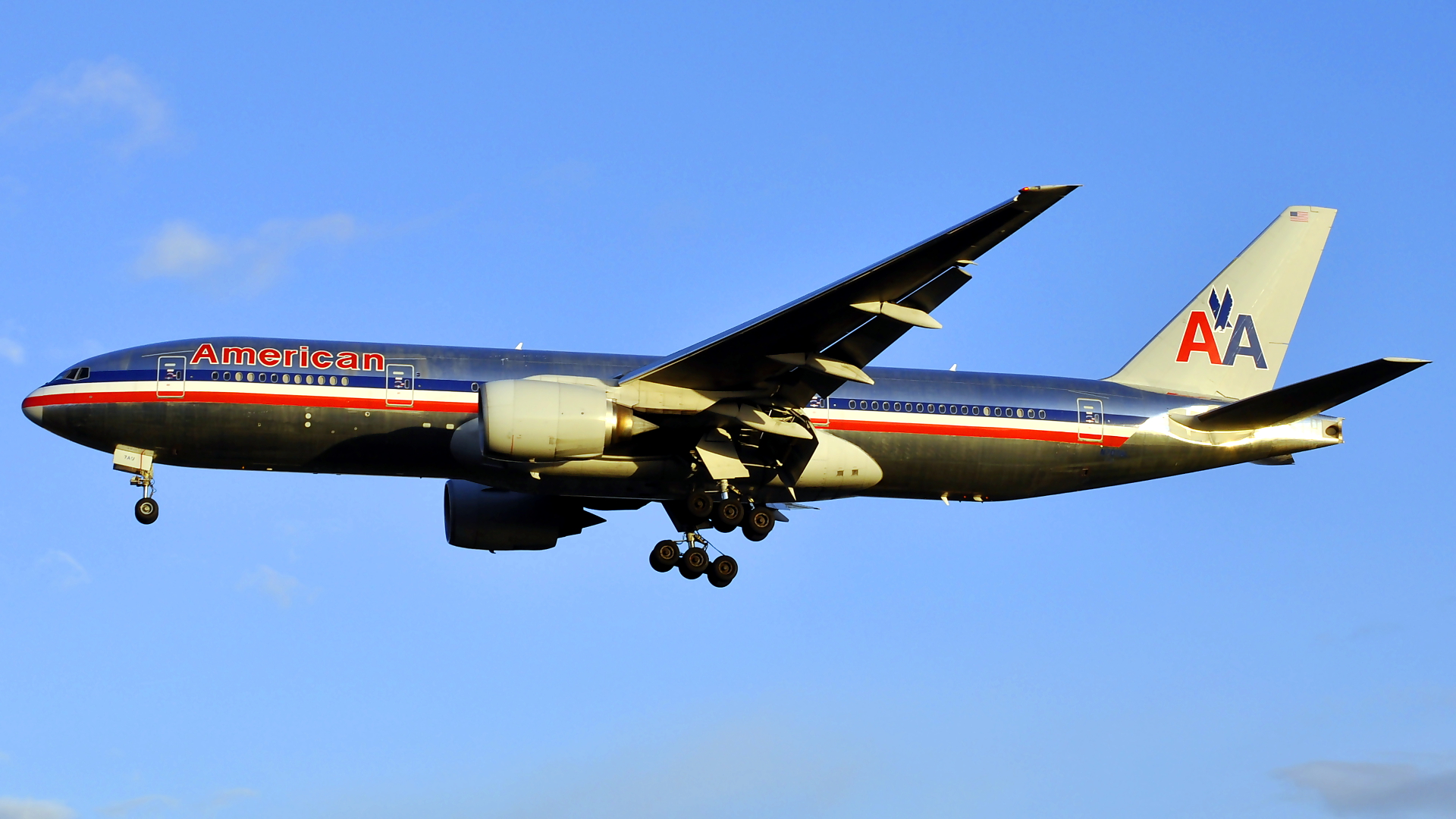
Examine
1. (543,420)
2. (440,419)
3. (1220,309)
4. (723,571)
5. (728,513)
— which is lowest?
(723,571)

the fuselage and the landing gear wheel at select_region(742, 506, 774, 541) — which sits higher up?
the fuselage

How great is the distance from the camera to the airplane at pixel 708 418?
93.8ft

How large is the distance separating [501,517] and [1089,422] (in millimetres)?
12989

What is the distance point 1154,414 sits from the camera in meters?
34.0

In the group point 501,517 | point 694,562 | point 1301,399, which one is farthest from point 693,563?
point 1301,399

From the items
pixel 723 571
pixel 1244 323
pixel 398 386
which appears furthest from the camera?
pixel 1244 323

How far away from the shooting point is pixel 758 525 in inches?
1268

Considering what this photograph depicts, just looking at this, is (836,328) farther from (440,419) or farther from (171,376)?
(171,376)

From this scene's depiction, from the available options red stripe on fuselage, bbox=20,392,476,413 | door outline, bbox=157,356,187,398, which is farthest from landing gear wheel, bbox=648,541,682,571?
door outline, bbox=157,356,187,398

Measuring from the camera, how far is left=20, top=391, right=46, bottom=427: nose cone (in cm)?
3119

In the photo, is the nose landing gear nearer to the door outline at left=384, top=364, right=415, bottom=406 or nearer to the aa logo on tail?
the door outline at left=384, top=364, right=415, bottom=406

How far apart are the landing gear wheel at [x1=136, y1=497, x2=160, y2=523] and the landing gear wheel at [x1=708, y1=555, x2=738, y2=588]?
11.1 metres

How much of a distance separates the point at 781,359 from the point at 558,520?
358 inches

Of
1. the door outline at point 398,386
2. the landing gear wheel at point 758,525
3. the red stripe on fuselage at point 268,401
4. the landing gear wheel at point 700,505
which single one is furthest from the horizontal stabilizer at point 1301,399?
the door outline at point 398,386
